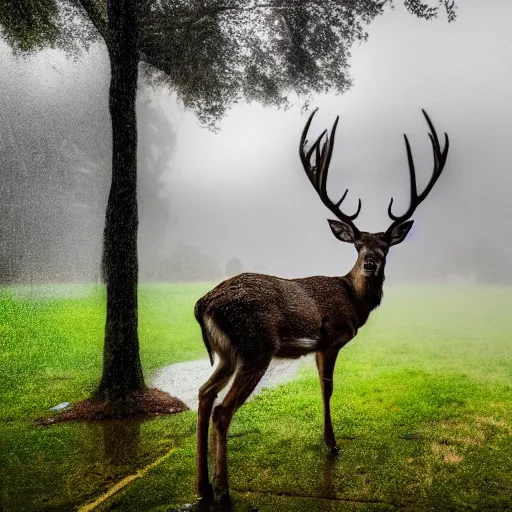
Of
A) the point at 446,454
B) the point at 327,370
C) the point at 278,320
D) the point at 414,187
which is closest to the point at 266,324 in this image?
the point at 278,320

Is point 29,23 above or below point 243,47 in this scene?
above

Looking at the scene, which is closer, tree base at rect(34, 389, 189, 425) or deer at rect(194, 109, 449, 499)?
deer at rect(194, 109, 449, 499)

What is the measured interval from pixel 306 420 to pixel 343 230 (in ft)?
3.75

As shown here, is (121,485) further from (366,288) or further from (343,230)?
(343,230)

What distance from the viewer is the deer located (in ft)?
7.06

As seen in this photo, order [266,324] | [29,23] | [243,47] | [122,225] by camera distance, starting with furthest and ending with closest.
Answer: [29,23]
[243,47]
[122,225]
[266,324]

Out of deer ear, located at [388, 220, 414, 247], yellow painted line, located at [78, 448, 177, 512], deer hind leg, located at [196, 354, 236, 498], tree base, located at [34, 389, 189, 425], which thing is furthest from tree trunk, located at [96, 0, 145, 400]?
deer ear, located at [388, 220, 414, 247]

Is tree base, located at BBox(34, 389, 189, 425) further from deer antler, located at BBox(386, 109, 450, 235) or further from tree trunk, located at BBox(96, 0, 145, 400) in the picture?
deer antler, located at BBox(386, 109, 450, 235)

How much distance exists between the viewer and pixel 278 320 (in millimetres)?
→ 2260

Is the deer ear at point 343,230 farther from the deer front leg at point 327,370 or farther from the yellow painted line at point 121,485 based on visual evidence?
the yellow painted line at point 121,485

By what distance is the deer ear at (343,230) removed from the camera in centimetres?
258

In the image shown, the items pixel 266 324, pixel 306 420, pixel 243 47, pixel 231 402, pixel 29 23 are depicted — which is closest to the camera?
pixel 231 402

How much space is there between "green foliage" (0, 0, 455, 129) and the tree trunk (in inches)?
11.8

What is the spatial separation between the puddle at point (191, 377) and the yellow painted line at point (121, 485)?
0.72 m
